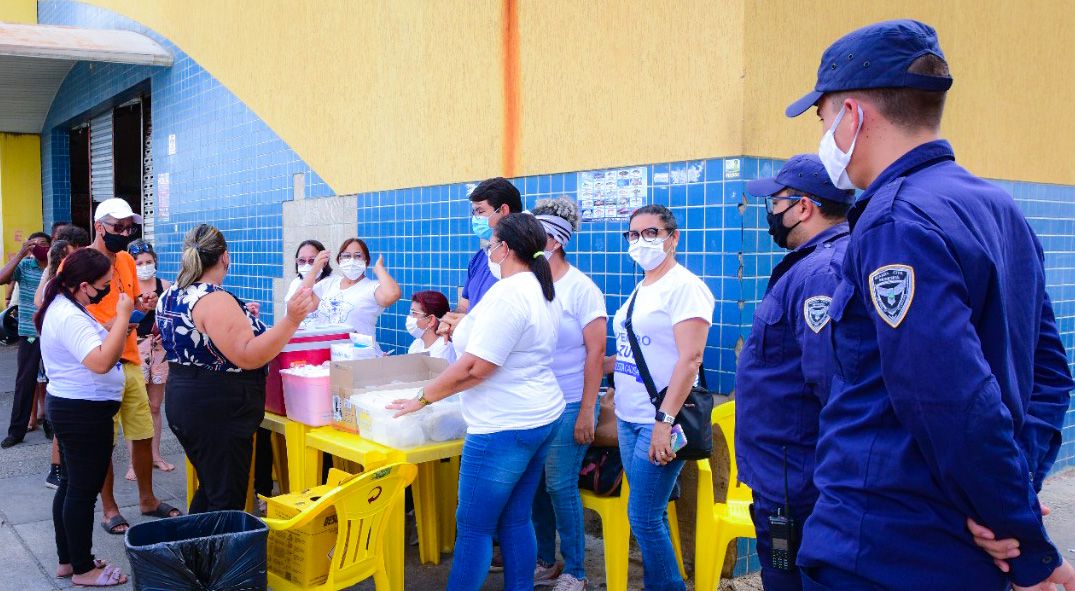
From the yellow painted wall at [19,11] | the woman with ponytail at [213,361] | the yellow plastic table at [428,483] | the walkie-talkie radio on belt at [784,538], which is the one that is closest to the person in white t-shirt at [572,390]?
the yellow plastic table at [428,483]

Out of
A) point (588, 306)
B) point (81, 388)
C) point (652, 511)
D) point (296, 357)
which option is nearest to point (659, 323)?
point (588, 306)

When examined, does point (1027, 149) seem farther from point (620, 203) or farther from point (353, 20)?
point (353, 20)

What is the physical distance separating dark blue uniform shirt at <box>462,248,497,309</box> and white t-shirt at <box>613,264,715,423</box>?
1.03 m

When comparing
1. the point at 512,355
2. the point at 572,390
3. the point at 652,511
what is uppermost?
the point at 512,355

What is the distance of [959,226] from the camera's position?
1498mm

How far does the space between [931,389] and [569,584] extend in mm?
3083

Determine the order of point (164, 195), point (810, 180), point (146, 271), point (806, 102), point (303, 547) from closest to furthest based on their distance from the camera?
point (806, 102) < point (810, 180) < point (303, 547) < point (146, 271) < point (164, 195)

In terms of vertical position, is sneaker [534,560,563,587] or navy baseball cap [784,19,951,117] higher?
navy baseball cap [784,19,951,117]

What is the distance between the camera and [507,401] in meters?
3.53

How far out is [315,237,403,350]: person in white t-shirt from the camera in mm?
6004

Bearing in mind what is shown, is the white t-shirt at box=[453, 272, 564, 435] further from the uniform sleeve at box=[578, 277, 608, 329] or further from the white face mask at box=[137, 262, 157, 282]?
the white face mask at box=[137, 262, 157, 282]

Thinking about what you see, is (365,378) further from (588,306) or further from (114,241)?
(114,241)

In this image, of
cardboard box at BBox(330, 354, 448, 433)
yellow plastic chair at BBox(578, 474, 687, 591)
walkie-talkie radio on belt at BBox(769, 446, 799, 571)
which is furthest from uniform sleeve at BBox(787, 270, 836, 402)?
cardboard box at BBox(330, 354, 448, 433)

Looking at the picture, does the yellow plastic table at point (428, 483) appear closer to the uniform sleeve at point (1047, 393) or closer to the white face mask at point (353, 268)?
the white face mask at point (353, 268)
